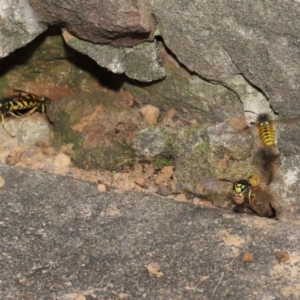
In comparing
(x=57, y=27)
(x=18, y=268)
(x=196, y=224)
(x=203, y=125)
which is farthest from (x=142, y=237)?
(x=57, y=27)

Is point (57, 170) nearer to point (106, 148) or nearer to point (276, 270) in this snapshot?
point (106, 148)

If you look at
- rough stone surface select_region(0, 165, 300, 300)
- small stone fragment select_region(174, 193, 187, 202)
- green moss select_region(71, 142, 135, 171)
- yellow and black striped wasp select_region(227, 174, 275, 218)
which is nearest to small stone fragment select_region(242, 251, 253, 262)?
rough stone surface select_region(0, 165, 300, 300)

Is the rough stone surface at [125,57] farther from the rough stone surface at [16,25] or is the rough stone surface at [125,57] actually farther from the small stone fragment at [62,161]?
the small stone fragment at [62,161]

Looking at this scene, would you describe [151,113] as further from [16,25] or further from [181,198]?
[16,25]

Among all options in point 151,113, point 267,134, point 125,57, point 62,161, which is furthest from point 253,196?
point 62,161

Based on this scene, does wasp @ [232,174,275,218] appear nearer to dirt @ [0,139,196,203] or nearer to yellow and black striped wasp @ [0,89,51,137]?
dirt @ [0,139,196,203]
